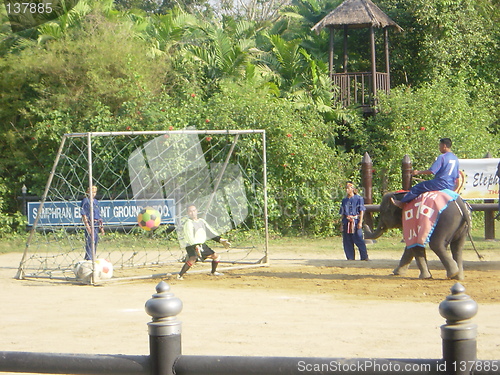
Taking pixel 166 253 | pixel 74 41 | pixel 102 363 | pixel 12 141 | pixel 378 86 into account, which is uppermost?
pixel 74 41

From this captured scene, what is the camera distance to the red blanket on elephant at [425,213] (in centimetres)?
1145

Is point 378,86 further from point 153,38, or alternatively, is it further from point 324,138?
point 153,38

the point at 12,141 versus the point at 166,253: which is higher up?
the point at 12,141

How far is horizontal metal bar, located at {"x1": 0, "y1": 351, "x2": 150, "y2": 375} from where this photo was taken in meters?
3.61

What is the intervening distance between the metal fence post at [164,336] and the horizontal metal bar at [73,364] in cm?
7

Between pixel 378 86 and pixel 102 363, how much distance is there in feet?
71.0

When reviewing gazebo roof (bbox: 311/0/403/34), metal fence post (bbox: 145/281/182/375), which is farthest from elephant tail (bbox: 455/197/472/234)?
gazebo roof (bbox: 311/0/403/34)

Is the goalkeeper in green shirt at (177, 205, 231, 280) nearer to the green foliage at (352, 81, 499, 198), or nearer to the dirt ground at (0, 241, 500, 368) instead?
the dirt ground at (0, 241, 500, 368)

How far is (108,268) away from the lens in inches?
503

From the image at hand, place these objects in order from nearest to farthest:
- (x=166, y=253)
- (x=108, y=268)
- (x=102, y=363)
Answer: (x=102, y=363) → (x=108, y=268) → (x=166, y=253)

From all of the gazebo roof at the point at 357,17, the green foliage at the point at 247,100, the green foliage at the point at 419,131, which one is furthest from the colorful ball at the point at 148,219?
the gazebo roof at the point at 357,17

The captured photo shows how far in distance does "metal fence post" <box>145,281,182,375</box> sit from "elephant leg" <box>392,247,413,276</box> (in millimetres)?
8981

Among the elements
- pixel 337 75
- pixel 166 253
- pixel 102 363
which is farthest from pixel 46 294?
pixel 337 75

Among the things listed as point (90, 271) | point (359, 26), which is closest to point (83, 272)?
point (90, 271)
